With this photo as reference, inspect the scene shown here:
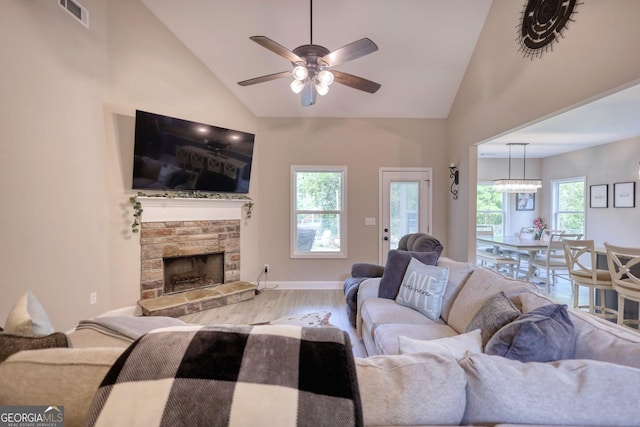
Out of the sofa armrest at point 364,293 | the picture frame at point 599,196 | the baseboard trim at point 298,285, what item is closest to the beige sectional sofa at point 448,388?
the sofa armrest at point 364,293

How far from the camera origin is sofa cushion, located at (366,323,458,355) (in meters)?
1.82

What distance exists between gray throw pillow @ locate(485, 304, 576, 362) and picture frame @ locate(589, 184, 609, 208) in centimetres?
553

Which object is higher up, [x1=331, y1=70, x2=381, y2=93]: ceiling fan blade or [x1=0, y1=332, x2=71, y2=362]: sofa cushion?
[x1=331, y1=70, x2=381, y2=93]: ceiling fan blade

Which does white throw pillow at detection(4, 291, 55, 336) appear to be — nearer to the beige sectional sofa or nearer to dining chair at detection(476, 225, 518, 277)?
the beige sectional sofa

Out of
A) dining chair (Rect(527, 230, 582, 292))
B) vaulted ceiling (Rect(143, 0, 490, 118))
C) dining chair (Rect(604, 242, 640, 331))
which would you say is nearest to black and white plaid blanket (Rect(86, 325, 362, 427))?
dining chair (Rect(604, 242, 640, 331))

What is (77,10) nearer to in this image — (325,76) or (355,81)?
(325,76)

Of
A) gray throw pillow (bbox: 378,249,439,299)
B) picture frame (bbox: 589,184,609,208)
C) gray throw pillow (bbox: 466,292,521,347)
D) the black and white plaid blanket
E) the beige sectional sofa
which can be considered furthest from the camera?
picture frame (bbox: 589,184,609,208)

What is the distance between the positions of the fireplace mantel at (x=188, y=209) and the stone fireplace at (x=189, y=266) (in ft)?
0.09

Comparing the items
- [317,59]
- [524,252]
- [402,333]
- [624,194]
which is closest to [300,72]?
[317,59]

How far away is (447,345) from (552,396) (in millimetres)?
Answer: 436

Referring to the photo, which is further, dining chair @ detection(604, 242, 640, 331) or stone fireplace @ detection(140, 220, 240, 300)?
stone fireplace @ detection(140, 220, 240, 300)

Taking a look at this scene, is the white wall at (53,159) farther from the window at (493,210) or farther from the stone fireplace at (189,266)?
the window at (493,210)

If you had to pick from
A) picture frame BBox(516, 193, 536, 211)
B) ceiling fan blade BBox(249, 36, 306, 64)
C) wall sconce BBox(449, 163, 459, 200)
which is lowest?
picture frame BBox(516, 193, 536, 211)

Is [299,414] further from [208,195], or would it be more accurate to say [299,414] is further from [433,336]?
[208,195]
